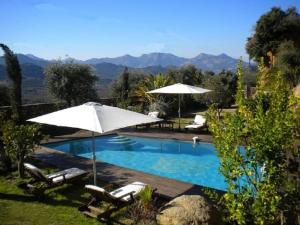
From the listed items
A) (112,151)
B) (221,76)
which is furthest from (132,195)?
(221,76)

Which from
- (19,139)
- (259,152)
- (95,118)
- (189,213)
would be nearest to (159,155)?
(19,139)

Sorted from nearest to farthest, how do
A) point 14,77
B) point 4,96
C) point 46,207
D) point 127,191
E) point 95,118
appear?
1. point 95,118
2. point 127,191
3. point 46,207
4. point 14,77
5. point 4,96

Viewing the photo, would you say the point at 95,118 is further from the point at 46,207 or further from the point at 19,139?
the point at 19,139

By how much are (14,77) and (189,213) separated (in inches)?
449

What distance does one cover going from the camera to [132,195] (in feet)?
23.4

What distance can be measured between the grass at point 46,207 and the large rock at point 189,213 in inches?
40.5

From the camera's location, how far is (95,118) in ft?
24.4

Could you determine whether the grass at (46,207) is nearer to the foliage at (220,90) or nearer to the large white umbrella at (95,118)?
the large white umbrella at (95,118)

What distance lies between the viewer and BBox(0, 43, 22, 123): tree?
46.8 ft

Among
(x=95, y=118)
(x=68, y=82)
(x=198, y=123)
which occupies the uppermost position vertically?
(x=68, y=82)

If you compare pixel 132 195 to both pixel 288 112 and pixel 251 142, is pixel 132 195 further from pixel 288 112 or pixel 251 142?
pixel 288 112

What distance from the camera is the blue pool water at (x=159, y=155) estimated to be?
12.1 meters

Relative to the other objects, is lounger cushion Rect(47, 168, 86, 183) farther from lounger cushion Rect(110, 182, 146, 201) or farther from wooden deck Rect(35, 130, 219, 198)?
lounger cushion Rect(110, 182, 146, 201)

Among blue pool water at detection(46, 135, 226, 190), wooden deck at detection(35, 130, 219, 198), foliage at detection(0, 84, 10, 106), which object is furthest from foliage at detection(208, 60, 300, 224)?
foliage at detection(0, 84, 10, 106)
